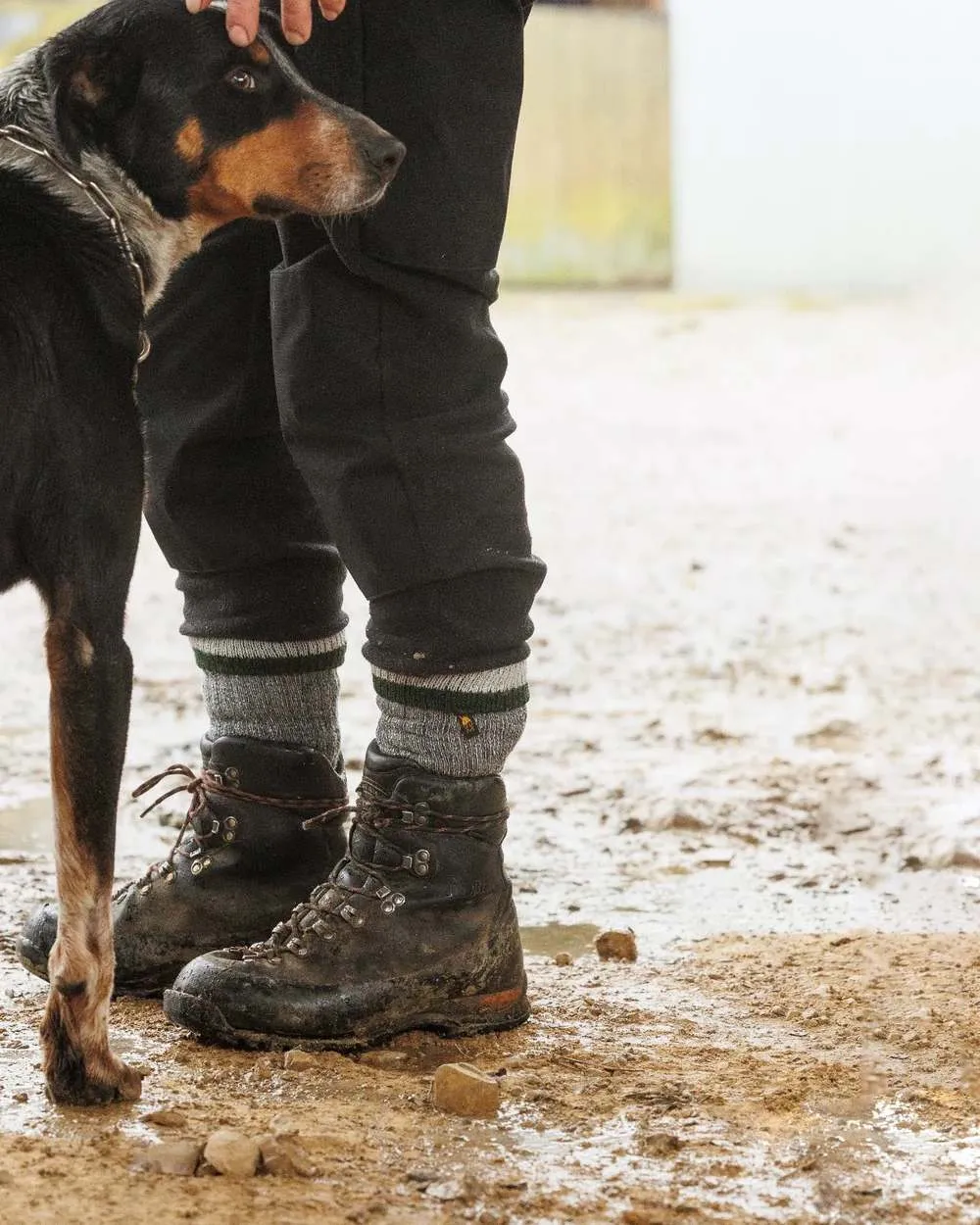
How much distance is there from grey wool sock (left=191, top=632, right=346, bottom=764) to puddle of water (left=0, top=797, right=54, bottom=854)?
0.65m

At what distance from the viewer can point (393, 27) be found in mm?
2102

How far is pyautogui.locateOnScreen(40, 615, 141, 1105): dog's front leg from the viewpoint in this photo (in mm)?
1959

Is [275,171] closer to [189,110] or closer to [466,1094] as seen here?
[189,110]

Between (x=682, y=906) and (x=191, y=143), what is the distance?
1416mm

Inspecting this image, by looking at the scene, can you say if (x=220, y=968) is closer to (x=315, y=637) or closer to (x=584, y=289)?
(x=315, y=637)

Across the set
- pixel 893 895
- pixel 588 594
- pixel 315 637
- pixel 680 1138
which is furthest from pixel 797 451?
pixel 680 1138

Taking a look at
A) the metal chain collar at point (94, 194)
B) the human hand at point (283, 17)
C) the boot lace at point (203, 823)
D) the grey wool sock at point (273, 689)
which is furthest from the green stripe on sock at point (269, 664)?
the human hand at point (283, 17)

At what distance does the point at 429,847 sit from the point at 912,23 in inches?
458

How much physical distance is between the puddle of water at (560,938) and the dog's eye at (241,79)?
127cm

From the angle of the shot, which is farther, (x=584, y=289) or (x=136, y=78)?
(x=584, y=289)

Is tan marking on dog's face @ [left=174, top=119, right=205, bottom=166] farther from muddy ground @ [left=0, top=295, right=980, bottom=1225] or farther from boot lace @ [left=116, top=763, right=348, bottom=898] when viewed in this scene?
muddy ground @ [left=0, top=295, right=980, bottom=1225]

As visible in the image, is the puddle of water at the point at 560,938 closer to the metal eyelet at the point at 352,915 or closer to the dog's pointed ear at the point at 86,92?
the metal eyelet at the point at 352,915

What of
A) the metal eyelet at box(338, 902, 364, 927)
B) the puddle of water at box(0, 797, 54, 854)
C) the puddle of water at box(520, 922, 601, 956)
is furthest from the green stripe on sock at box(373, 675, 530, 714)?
the puddle of water at box(0, 797, 54, 854)

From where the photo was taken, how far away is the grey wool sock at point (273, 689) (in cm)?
242
